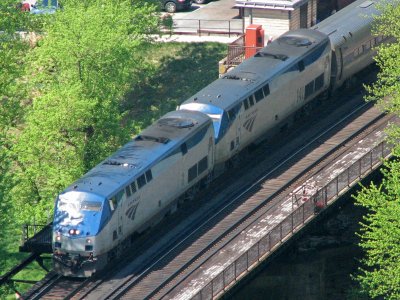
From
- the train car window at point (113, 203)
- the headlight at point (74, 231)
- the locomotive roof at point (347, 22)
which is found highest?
the locomotive roof at point (347, 22)

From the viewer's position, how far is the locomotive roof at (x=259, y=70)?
7731 centimetres

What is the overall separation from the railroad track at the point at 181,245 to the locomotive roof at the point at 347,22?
11.9m

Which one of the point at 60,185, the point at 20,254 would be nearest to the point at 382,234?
the point at 60,185

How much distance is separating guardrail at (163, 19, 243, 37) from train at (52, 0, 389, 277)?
15.8m

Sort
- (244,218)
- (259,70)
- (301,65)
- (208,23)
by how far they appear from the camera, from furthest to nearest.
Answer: (208,23)
(301,65)
(259,70)
(244,218)

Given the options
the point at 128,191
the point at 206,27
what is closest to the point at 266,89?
the point at 128,191

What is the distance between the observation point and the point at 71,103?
82500 millimetres

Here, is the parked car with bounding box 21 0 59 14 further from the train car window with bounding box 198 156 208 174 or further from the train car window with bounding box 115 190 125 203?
the train car window with bounding box 115 190 125 203

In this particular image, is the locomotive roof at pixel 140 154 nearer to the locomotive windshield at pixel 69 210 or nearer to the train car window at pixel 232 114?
the locomotive windshield at pixel 69 210

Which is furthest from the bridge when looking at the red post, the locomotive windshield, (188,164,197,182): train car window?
the red post

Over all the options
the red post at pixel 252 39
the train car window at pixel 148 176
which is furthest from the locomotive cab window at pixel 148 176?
the red post at pixel 252 39

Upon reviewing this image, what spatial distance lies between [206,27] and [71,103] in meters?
27.4

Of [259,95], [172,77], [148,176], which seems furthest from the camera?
[172,77]

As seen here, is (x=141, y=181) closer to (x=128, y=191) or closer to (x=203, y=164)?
(x=128, y=191)
